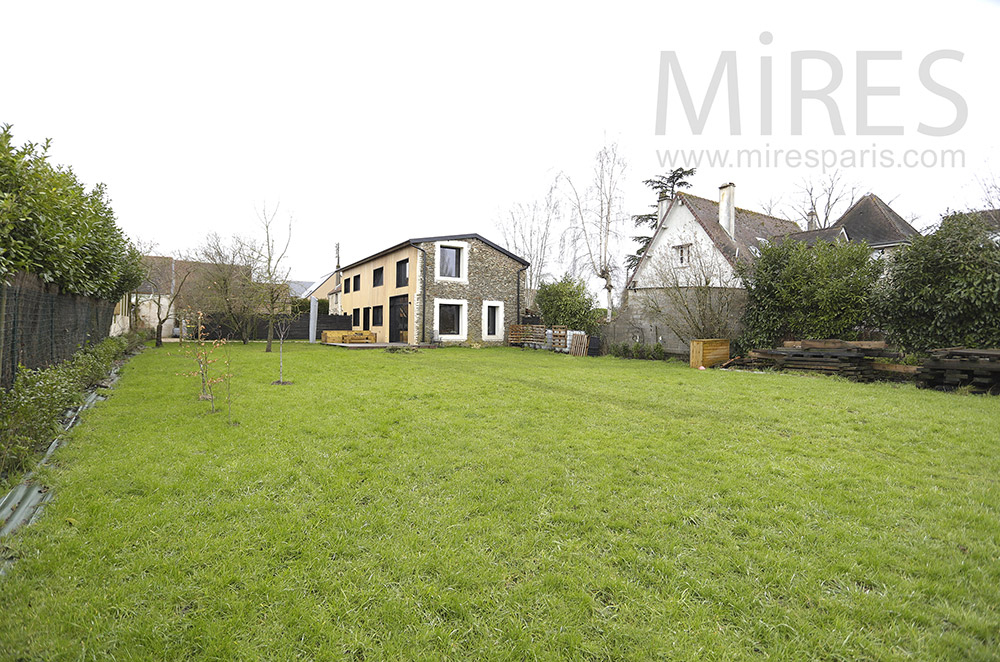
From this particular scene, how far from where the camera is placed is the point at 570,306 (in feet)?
61.0

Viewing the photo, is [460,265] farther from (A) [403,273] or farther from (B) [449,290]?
(A) [403,273]

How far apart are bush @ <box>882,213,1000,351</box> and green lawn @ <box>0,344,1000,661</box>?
555cm

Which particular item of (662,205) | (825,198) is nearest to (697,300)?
(662,205)

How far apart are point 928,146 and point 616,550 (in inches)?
730

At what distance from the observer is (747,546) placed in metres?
2.69

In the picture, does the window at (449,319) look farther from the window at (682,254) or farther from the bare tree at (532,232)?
the window at (682,254)

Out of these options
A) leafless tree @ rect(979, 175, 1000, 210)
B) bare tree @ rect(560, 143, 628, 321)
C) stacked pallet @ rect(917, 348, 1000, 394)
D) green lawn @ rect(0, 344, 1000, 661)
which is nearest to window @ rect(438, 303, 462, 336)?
bare tree @ rect(560, 143, 628, 321)

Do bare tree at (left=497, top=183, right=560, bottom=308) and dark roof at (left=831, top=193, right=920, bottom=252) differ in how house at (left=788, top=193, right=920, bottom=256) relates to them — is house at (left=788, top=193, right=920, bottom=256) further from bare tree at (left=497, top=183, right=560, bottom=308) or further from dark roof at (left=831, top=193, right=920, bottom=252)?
bare tree at (left=497, top=183, right=560, bottom=308)

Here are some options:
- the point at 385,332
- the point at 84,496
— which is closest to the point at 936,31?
the point at 84,496

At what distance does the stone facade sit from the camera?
67.0ft

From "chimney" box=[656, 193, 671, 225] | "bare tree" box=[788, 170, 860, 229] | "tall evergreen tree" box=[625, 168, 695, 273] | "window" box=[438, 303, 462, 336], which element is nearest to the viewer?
"window" box=[438, 303, 462, 336]

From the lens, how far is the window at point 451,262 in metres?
21.0

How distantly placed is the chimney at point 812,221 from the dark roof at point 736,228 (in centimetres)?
494

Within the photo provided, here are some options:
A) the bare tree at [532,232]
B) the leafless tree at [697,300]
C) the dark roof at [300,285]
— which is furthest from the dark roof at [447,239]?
the dark roof at [300,285]
